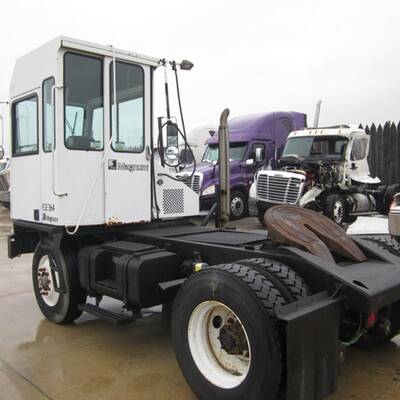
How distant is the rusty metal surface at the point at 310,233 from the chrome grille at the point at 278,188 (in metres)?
8.61

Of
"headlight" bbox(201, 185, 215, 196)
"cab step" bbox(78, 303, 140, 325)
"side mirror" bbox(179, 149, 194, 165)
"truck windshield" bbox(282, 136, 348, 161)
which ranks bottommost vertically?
"cab step" bbox(78, 303, 140, 325)

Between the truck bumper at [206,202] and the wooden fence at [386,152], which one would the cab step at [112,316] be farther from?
the wooden fence at [386,152]

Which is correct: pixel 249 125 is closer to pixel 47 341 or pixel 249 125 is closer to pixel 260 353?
pixel 47 341

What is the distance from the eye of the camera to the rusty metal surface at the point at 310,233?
3.61m

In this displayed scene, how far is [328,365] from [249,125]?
13569mm

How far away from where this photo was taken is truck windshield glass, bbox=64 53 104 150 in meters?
4.88

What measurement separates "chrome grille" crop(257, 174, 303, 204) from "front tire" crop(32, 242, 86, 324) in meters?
8.14

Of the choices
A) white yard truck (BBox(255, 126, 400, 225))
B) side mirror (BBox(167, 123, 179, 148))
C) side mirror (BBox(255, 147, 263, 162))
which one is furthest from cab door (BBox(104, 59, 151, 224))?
side mirror (BBox(255, 147, 263, 162))

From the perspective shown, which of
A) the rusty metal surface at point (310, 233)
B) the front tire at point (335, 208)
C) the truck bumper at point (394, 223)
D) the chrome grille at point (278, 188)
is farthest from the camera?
the front tire at point (335, 208)

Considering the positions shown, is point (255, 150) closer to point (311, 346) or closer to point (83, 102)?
point (83, 102)

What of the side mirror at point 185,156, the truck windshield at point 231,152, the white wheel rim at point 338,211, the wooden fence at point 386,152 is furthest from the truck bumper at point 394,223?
the wooden fence at point 386,152

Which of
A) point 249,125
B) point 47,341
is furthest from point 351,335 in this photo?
point 249,125

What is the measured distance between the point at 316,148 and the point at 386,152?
5.23m

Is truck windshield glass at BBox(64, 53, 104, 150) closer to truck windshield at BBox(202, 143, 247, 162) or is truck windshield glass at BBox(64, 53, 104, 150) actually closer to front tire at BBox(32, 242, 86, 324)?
front tire at BBox(32, 242, 86, 324)
